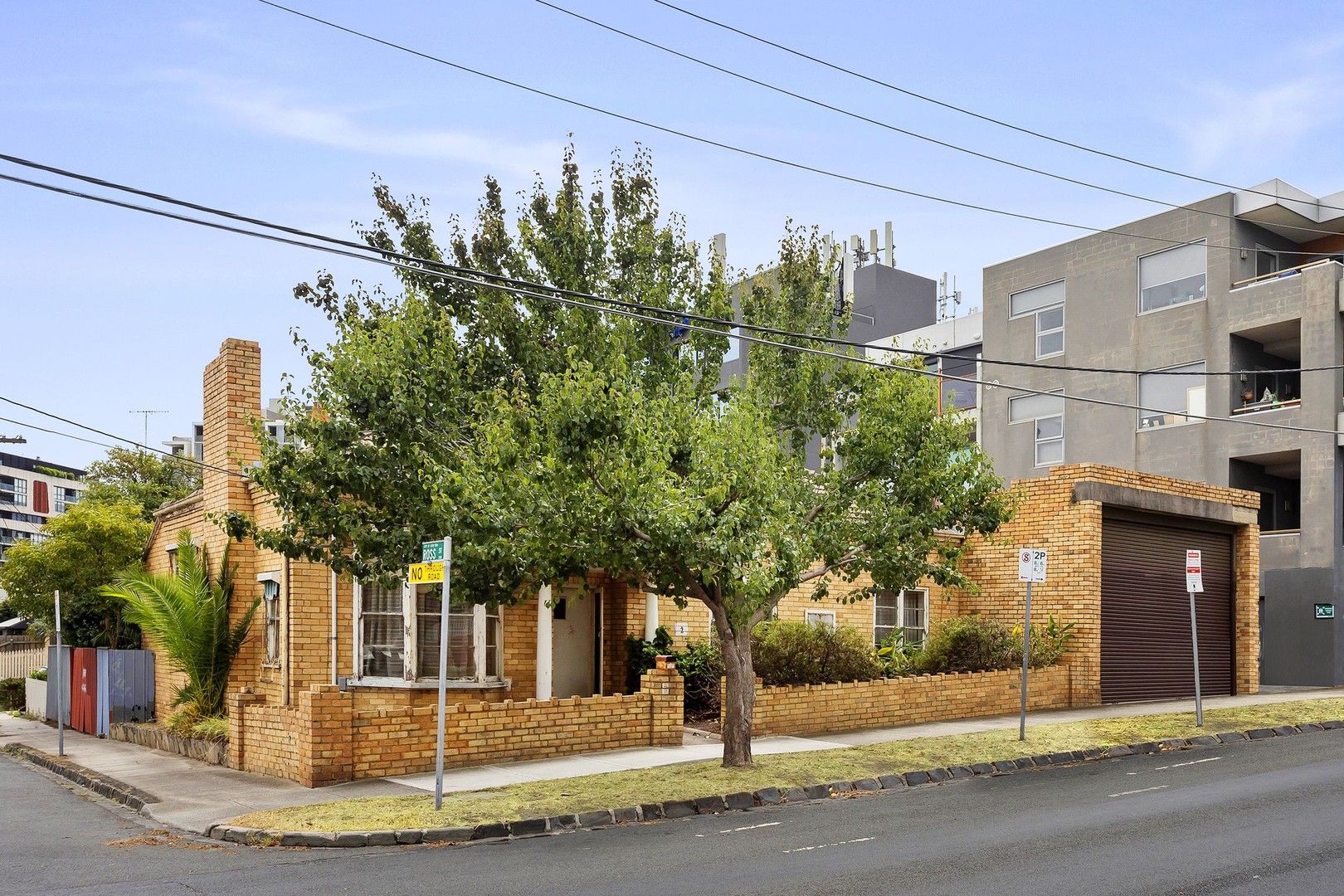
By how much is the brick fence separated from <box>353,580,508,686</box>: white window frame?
1.65 metres

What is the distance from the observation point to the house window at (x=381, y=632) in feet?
62.0

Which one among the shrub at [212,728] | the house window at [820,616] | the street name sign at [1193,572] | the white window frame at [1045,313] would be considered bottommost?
the shrub at [212,728]

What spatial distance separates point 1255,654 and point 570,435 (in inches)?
784

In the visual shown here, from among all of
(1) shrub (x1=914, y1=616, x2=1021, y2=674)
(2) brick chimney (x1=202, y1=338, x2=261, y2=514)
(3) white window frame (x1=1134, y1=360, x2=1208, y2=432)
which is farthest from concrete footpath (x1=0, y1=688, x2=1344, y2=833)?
(3) white window frame (x1=1134, y1=360, x2=1208, y2=432)

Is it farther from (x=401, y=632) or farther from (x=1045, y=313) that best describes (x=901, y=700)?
(x=1045, y=313)

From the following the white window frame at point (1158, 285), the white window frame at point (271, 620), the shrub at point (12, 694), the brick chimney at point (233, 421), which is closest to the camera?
the white window frame at point (271, 620)

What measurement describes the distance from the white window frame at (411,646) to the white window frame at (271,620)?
1.61 m

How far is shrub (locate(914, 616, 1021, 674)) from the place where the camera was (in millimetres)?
22875

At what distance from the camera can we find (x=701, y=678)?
68.0 feet

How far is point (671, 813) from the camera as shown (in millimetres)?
13258

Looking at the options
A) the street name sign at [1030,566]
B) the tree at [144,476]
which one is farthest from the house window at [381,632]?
the tree at [144,476]

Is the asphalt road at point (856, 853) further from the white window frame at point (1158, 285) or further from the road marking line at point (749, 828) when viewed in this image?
the white window frame at point (1158, 285)

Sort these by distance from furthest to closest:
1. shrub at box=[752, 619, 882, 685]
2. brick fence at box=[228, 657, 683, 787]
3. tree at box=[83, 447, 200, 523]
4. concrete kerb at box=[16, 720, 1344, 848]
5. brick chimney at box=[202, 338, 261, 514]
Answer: tree at box=[83, 447, 200, 523], brick chimney at box=[202, 338, 261, 514], shrub at box=[752, 619, 882, 685], brick fence at box=[228, 657, 683, 787], concrete kerb at box=[16, 720, 1344, 848]

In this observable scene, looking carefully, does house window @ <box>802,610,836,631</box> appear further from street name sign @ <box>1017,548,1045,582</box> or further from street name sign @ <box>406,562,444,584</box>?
street name sign @ <box>406,562,444,584</box>
